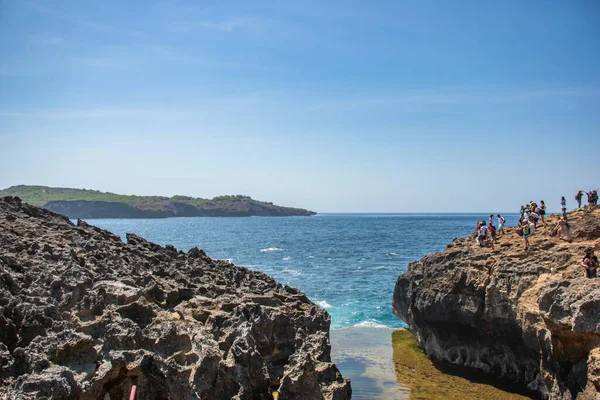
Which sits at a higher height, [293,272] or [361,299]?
[293,272]

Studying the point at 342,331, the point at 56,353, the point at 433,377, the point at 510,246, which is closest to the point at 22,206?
the point at 342,331

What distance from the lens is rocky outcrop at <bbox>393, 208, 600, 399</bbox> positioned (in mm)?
14414

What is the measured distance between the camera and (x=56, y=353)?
10477 mm

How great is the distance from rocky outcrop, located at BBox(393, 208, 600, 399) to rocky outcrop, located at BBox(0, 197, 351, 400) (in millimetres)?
6732

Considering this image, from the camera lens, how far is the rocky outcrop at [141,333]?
1036 cm

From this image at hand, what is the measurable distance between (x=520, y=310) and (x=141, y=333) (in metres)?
13.0

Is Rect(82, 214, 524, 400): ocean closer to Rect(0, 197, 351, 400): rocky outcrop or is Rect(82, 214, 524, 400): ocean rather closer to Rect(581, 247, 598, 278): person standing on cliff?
Rect(0, 197, 351, 400): rocky outcrop

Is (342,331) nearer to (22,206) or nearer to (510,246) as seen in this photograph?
(510,246)

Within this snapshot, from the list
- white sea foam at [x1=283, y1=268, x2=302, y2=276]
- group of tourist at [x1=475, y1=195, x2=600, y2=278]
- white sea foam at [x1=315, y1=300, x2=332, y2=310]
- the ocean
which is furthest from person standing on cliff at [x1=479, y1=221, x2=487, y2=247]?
white sea foam at [x1=283, y1=268, x2=302, y2=276]

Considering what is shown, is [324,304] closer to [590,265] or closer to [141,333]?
[590,265]

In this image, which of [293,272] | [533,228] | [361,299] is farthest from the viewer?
[293,272]

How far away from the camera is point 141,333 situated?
1241 centimetres

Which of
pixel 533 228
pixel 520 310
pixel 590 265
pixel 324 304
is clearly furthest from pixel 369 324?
pixel 590 265

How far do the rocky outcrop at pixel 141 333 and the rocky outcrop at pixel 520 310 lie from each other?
6732 millimetres
